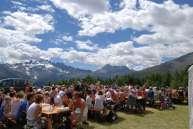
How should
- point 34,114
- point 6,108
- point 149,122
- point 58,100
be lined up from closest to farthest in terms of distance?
point 34,114
point 6,108
point 58,100
point 149,122

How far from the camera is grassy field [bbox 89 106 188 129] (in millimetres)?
17469

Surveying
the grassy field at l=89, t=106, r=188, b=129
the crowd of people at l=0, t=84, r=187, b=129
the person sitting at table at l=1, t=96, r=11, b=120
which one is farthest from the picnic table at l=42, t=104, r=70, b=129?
the grassy field at l=89, t=106, r=188, b=129

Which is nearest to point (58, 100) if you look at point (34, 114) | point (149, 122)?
point (34, 114)

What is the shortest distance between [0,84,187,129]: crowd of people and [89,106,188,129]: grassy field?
2.06 ft

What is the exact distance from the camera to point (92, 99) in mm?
19125

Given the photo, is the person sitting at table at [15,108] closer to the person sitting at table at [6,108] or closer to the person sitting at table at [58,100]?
the person sitting at table at [6,108]

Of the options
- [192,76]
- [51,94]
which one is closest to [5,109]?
[51,94]

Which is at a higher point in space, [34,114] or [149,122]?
[34,114]

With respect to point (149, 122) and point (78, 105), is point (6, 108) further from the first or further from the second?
point (149, 122)

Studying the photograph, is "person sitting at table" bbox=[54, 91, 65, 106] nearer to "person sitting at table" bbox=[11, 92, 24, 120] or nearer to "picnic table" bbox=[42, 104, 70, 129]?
"picnic table" bbox=[42, 104, 70, 129]

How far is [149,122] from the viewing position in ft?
63.0

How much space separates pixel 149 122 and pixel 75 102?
547 cm

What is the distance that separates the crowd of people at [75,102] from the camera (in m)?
13.4

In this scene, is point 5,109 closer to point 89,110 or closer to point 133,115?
point 89,110
